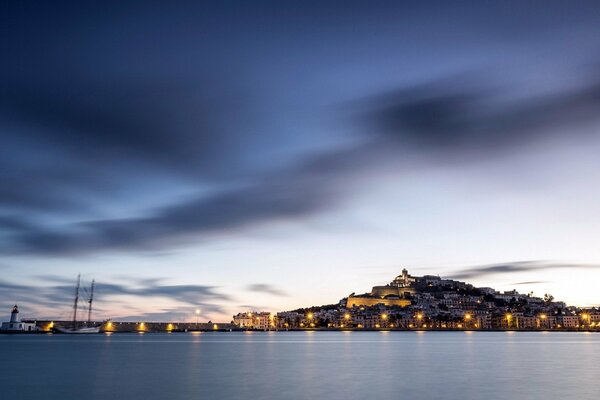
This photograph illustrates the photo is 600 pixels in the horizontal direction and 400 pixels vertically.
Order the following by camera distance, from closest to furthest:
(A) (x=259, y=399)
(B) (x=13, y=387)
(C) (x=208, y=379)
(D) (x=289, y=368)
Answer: (A) (x=259, y=399) < (B) (x=13, y=387) < (C) (x=208, y=379) < (D) (x=289, y=368)

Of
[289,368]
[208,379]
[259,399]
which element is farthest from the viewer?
[289,368]

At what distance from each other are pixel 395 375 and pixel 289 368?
1195cm

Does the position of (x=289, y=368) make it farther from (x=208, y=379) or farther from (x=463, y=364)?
(x=463, y=364)

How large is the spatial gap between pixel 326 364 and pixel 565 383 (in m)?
25.0

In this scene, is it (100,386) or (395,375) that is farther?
(395,375)

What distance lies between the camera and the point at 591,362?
61156mm

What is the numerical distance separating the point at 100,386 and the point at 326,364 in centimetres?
2565

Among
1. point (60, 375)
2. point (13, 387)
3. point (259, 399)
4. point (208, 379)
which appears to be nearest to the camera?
point (259, 399)

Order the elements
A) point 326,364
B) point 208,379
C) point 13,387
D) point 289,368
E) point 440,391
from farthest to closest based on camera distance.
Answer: point 326,364, point 289,368, point 208,379, point 13,387, point 440,391

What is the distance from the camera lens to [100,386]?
4103 centimetres

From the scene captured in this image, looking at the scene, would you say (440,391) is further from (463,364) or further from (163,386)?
(463,364)

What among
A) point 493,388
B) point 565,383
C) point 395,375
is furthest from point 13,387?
point 565,383

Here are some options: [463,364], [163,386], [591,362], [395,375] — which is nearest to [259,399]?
[163,386]

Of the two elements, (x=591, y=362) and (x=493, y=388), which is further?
(x=591, y=362)
